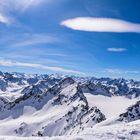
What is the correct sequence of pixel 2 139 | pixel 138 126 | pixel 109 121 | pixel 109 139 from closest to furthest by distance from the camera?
pixel 109 139 → pixel 2 139 → pixel 138 126 → pixel 109 121

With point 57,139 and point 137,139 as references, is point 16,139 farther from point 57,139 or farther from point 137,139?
point 137,139

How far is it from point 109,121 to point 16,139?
15305 centimetres

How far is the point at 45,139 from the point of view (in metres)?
45.1

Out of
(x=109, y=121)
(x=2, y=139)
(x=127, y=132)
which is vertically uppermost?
(x=127, y=132)

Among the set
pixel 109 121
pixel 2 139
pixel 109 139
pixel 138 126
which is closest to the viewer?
pixel 109 139

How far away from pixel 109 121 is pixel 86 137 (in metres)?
154

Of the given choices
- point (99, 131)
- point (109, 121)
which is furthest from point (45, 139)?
point (109, 121)

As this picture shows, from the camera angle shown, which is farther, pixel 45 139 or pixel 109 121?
pixel 109 121

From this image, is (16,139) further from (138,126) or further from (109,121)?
(109,121)

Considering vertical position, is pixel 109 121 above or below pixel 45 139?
below

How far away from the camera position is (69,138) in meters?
44.0

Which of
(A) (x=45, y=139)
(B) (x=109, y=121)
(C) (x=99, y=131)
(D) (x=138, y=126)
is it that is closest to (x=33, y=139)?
(A) (x=45, y=139)

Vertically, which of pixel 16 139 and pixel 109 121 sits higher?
pixel 16 139

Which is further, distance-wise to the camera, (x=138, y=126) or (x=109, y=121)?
(x=109, y=121)
